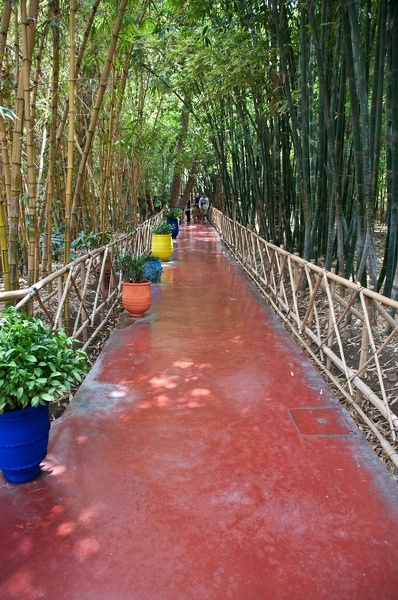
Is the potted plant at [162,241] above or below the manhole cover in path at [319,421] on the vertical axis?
above

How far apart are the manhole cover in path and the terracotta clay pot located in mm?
2062

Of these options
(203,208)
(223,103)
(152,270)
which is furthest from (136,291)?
(203,208)

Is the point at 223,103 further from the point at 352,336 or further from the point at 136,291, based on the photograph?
the point at 352,336

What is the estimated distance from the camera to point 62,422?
7.70 feet

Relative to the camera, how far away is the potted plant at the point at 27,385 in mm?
1682

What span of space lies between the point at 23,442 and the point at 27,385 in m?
0.26

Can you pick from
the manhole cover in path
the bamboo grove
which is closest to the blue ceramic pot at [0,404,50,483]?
the bamboo grove

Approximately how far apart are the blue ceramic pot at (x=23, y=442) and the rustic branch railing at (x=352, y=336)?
140 cm

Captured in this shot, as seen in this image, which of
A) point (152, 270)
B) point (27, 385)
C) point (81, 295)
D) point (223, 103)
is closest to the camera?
point (27, 385)

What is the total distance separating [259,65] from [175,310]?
7.99 feet

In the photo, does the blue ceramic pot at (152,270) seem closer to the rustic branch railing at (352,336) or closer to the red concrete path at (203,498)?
the rustic branch railing at (352,336)

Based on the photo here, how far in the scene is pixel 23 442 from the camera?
1.78m

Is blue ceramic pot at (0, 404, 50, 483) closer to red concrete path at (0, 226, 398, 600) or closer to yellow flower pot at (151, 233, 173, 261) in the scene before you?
red concrete path at (0, 226, 398, 600)

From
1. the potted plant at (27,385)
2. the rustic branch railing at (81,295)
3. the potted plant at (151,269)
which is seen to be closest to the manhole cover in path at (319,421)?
the potted plant at (27,385)
